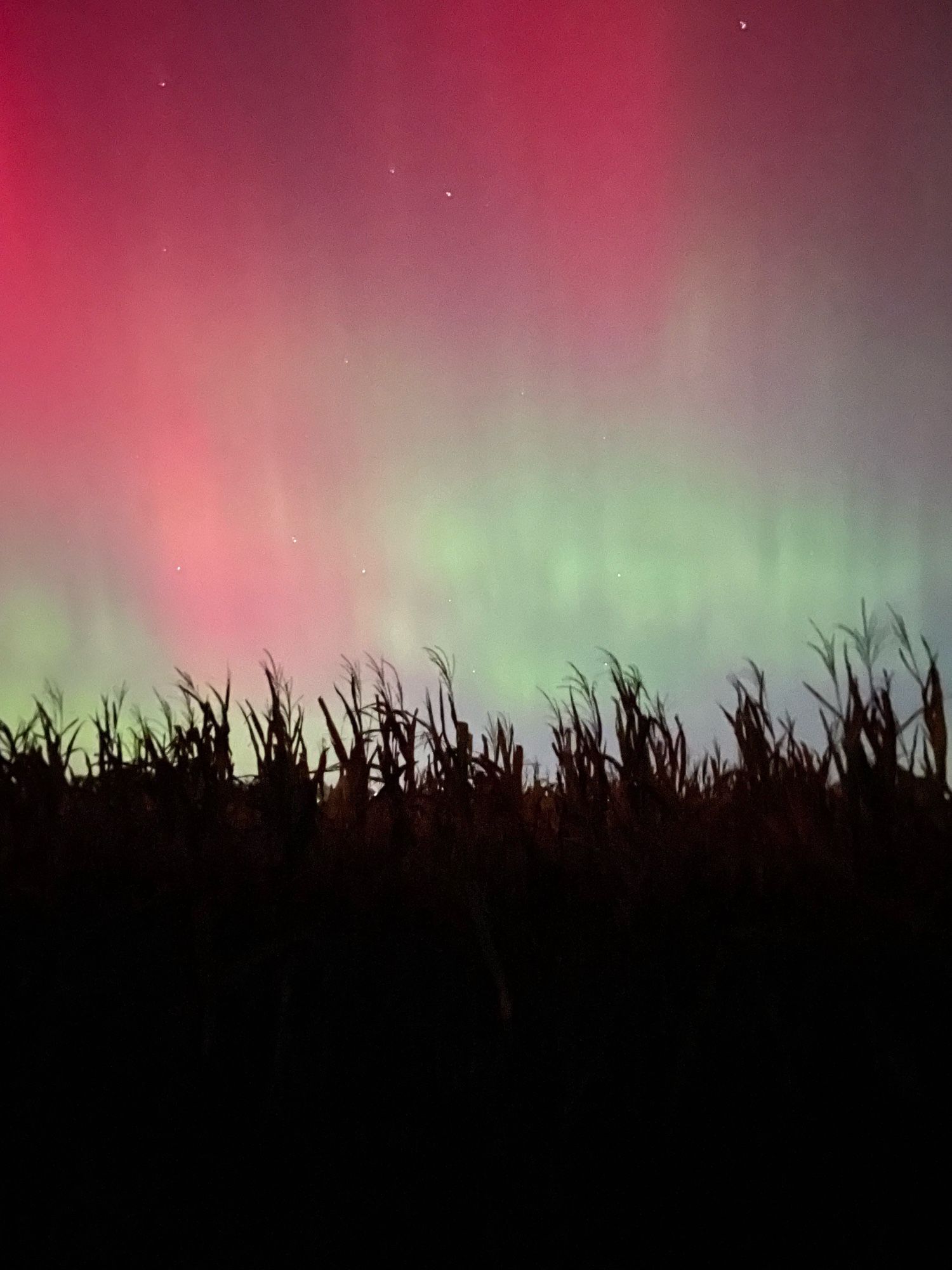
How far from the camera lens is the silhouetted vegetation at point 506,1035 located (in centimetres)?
120

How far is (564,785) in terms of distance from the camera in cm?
212


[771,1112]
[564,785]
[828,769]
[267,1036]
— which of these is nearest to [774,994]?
[771,1112]

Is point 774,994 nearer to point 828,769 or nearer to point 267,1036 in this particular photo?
point 828,769

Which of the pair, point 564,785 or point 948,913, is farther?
point 564,785

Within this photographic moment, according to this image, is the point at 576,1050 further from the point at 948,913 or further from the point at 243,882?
the point at 243,882

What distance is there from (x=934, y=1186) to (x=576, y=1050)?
18.0 inches

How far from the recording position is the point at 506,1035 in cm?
130

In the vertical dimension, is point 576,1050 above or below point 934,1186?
above

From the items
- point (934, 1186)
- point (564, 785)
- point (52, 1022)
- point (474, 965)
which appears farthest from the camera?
point (564, 785)

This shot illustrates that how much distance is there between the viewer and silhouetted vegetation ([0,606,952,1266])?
1.20m

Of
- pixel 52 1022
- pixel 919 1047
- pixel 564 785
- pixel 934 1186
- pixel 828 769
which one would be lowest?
pixel 934 1186

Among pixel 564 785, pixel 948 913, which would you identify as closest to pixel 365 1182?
pixel 948 913

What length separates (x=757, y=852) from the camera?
1.55m

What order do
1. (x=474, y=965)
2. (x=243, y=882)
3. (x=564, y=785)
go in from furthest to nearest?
(x=564, y=785) < (x=243, y=882) < (x=474, y=965)
